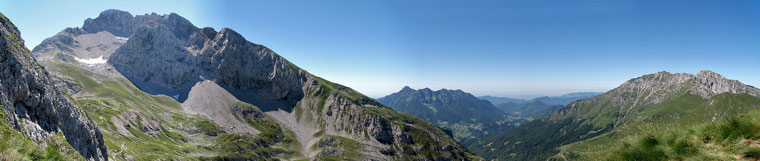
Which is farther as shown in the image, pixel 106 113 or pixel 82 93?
Result: pixel 82 93

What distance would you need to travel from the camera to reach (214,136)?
192 m

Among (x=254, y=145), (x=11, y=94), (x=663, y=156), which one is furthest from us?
(x=254, y=145)

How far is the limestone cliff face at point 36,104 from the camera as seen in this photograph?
32812 mm

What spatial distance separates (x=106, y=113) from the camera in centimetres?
14488

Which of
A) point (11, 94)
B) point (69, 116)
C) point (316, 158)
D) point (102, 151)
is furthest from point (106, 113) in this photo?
point (11, 94)

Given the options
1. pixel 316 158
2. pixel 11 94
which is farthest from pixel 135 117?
pixel 11 94

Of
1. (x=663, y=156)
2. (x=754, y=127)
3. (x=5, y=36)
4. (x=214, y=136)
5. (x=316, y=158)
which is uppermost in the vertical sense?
(x=5, y=36)

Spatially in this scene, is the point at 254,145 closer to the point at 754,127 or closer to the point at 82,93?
the point at 82,93

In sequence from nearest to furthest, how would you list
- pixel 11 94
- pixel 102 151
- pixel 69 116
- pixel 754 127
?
pixel 754 127 → pixel 11 94 → pixel 69 116 → pixel 102 151

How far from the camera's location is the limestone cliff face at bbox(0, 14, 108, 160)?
32.8 m

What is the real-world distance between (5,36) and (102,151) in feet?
74.3

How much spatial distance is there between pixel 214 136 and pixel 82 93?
282ft

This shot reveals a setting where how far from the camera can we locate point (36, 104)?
3878 centimetres

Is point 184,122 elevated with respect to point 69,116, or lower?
lower
